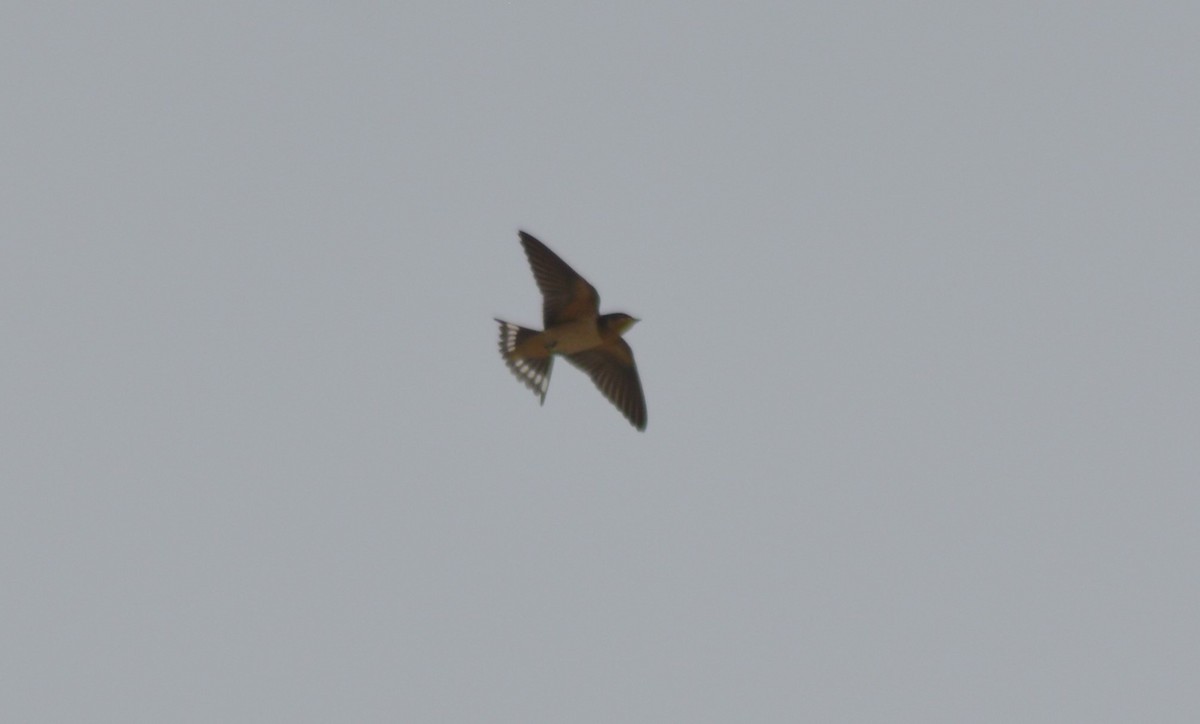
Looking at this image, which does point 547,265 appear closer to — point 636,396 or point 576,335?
point 576,335

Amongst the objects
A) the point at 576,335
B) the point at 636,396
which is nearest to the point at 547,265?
the point at 576,335

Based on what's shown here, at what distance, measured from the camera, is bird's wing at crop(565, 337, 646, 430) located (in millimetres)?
12609

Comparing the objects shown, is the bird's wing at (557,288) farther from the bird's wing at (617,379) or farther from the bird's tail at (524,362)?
the bird's wing at (617,379)

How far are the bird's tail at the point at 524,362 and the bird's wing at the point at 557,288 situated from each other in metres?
0.22

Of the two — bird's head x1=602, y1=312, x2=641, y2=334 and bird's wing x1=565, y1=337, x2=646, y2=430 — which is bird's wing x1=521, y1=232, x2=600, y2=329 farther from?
bird's wing x1=565, y1=337, x2=646, y2=430

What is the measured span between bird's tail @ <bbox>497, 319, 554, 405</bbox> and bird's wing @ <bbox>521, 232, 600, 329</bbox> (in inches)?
8.8

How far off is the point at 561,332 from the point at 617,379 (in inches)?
36.4

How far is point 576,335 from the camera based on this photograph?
12016mm

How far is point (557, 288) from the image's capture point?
11.8 m

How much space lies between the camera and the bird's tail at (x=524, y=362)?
39.5 ft

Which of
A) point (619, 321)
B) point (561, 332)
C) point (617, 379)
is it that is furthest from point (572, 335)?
point (617, 379)

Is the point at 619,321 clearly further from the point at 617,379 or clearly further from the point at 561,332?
the point at 617,379

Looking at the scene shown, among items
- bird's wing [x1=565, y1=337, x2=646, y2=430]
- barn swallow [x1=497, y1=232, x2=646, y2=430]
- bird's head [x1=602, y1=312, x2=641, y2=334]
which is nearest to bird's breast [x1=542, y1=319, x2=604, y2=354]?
barn swallow [x1=497, y1=232, x2=646, y2=430]

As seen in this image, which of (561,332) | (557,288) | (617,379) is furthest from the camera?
(617,379)
